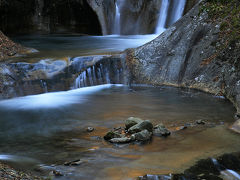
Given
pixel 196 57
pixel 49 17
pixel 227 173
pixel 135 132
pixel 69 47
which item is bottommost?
pixel 227 173

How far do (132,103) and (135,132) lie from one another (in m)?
2.71

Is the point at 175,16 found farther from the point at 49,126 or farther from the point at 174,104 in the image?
the point at 49,126

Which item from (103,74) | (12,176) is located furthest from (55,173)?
(103,74)

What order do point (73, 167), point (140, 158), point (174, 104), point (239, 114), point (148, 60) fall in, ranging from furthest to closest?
1. point (148, 60)
2. point (174, 104)
3. point (239, 114)
4. point (140, 158)
5. point (73, 167)

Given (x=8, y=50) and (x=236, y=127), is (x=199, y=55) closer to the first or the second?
(x=236, y=127)

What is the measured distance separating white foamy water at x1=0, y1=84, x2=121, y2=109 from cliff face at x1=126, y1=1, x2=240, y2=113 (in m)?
2.07

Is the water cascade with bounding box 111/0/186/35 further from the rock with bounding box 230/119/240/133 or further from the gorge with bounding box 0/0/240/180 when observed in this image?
the rock with bounding box 230/119/240/133

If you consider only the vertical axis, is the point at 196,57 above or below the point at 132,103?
above

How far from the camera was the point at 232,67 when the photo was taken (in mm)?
7762

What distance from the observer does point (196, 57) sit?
919 cm

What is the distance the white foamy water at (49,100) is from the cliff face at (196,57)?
2069 millimetres

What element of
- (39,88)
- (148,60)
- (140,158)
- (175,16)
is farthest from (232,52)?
(175,16)

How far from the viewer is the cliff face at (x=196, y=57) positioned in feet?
26.0

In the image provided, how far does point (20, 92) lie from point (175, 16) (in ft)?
36.0
